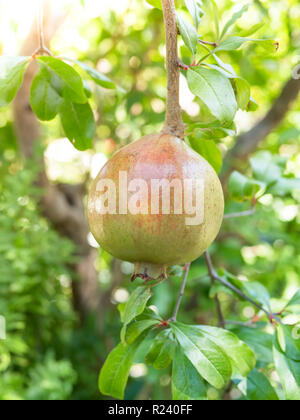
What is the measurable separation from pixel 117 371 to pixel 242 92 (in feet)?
1.53

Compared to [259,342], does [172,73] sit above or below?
above

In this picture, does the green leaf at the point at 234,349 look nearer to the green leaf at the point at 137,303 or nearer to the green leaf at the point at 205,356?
the green leaf at the point at 205,356

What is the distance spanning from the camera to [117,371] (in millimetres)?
710

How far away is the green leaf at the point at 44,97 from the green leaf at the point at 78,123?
0.03 meters

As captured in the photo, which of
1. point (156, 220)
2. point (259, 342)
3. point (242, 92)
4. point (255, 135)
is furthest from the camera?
point (255, 135)

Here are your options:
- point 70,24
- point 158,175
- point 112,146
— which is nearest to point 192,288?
point 112,146

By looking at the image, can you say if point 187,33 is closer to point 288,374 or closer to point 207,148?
point 207,148

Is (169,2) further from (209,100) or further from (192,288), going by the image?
(192,288)

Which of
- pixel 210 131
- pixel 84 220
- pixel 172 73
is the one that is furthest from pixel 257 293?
pixel 84 220

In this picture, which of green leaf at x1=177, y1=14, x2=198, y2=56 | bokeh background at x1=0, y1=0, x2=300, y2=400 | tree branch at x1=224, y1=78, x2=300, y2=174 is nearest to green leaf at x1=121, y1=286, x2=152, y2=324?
green leaf at x1=177, y1=14, x2=198, y2=56

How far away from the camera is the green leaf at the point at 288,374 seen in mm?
721

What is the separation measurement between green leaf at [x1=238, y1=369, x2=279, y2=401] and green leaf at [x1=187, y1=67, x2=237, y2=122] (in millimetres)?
514

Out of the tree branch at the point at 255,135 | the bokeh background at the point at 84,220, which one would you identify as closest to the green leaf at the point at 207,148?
the bokeh background at the point at 84,220

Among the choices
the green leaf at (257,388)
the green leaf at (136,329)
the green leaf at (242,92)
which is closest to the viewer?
the green leaf at (242,92)
